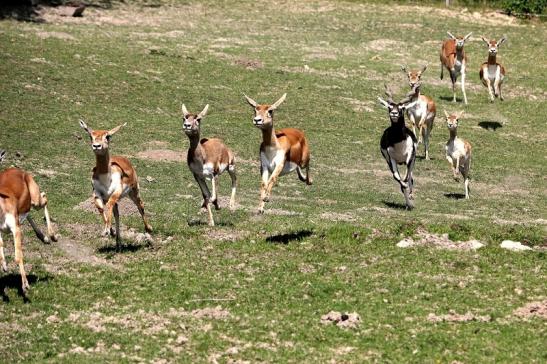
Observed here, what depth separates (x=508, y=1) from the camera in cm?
4450

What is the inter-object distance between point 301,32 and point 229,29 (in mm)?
2883

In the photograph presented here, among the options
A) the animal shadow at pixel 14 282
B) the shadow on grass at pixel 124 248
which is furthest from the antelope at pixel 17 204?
the shadow on grass at pixel 124 248

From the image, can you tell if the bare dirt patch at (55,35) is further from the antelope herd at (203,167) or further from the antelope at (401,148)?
the antelope at (401,148)

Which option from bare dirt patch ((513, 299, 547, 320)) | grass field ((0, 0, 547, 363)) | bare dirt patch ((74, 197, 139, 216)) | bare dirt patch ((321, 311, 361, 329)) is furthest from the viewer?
bare dirt patch ((74, 197, 139, 216))

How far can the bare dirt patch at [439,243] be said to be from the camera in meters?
15.8

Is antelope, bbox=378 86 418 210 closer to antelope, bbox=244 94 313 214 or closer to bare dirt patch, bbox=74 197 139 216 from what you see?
antelope, bbox=244 94 313 214

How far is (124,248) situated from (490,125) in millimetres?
17163

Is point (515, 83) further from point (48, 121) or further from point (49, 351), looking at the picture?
point (49, 351)

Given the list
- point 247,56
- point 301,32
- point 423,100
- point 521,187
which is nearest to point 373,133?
point 423,100

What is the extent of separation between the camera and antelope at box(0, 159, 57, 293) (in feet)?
43.8

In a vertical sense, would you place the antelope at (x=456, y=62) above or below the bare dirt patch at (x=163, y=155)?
above

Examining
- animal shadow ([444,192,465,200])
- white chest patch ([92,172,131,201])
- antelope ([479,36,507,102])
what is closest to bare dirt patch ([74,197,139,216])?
white chest patch ([92,172,131,201])

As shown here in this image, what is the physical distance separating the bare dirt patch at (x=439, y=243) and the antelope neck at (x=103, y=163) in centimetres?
470

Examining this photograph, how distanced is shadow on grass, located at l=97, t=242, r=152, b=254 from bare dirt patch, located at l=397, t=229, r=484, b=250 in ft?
13.4
